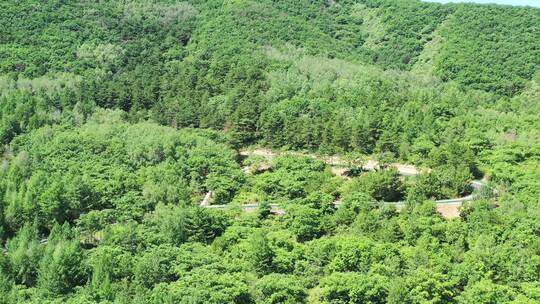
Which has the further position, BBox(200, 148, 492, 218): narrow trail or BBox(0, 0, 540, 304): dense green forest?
BBox(200, 148, 492, 218): narrow trail

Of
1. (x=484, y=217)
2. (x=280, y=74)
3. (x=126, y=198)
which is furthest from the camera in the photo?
(x=280, y=74)

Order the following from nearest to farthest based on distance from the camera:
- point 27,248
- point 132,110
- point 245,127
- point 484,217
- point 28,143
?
1. point 27,248
2. point 484,217
3. point 28,143
4. point 245,127
5. point 132,110

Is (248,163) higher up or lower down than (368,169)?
lower down

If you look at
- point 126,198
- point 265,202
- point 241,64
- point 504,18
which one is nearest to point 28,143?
point 126,198

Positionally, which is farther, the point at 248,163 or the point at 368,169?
the point at 248,163

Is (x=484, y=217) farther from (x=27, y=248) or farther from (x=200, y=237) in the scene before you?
(x=27, y=248)

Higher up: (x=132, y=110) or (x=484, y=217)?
(x=484, y=217)

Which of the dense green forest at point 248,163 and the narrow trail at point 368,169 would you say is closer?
the dense green forest at point 248,163

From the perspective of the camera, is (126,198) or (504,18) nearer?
(126,198)
